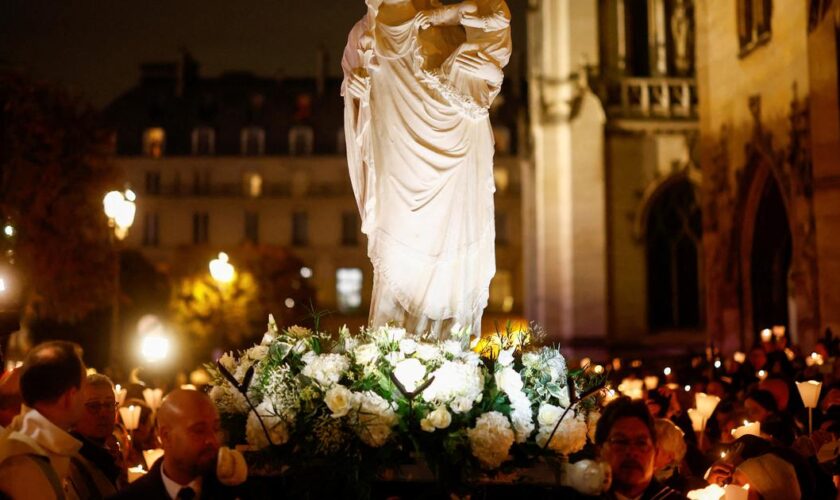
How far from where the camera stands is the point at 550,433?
541cm

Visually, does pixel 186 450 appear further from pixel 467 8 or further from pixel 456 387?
pixel 467 8

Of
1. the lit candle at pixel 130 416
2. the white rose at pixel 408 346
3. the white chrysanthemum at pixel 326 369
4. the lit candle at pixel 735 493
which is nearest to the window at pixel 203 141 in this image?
the lit candle at pixel 130 416

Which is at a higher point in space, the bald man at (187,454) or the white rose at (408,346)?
the white rose at (408,346)

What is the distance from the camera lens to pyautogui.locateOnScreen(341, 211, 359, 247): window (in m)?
74.8

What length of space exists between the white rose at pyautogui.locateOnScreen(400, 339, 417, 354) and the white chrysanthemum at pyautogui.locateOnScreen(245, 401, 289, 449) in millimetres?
748

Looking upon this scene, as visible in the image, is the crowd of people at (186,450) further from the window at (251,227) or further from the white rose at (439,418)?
the window at (251,227)

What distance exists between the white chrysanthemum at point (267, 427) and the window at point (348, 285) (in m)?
67.7

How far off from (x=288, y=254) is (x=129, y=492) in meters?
65.3

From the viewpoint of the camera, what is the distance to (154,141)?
257 ft

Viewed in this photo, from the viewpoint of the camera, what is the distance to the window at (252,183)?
249ft

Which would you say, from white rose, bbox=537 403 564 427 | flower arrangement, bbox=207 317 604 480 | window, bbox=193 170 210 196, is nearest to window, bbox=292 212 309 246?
window, bbox=193 170 210 196

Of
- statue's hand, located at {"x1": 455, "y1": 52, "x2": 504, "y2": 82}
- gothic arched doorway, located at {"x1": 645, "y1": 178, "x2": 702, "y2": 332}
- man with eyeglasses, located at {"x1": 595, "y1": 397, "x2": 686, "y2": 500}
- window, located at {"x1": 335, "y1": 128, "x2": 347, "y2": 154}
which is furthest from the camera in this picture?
window, located at {"x1": 335, "y1": 128, "x2": 347, "y2": 154}

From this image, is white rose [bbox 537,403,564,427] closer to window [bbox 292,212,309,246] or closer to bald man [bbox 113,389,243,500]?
bald man [bbox 113,389,243,500]

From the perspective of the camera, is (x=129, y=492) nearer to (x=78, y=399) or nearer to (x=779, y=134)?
(x=78, y=399)
